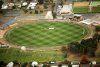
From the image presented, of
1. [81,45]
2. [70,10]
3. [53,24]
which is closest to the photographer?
[81,45]

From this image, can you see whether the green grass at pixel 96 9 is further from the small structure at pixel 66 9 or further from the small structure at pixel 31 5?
the small structure at pixel 31 5

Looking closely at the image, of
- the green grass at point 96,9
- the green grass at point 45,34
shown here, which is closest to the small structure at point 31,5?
the green grass at point 45,34

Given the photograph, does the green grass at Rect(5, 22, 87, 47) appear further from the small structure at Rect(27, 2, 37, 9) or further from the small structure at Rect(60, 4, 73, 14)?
the small structure at Rect(27, 2, 37, 9)

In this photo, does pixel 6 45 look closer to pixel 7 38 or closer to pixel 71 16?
pixel 7 38

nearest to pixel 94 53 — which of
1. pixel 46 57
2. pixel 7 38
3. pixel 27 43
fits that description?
pixel 46 57

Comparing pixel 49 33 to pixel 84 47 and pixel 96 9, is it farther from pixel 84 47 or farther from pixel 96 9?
pixel 96 9

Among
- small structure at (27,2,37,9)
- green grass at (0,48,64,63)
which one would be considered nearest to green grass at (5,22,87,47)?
green grass at (0,48,64,63)
